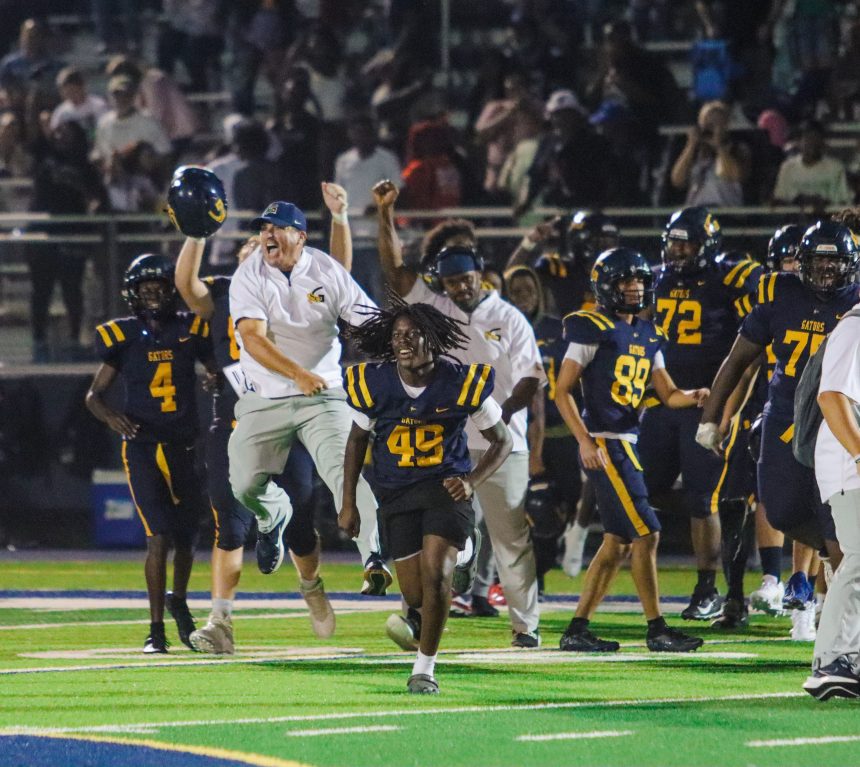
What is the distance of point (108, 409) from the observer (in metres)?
9.44

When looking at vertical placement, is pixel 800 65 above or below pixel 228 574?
above

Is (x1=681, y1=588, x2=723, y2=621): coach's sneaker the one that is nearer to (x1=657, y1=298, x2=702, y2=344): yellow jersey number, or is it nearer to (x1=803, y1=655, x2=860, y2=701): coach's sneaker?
(x1=657, y1=298, x2=702, y2=344): yellow jersey number

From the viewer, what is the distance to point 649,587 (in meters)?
8.50

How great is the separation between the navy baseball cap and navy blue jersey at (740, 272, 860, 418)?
217 cm

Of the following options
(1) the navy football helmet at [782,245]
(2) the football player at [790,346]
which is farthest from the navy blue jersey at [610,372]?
(1) the navy football helmet at [782,245]

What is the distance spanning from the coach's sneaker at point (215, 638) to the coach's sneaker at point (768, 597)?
2945 millimetres

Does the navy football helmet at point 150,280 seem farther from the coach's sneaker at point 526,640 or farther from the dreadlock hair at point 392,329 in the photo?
the coach's sneaker at point 526,640

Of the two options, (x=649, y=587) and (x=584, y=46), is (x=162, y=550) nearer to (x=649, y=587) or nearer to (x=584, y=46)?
(x=649, y=587)

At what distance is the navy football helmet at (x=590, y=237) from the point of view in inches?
450

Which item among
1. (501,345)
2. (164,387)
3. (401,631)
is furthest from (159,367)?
(401,631)

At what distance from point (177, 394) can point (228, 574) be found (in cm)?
102

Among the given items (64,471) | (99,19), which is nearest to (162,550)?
(64,471)

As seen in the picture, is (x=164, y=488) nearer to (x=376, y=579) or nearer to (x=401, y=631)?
(x=401, y=631)

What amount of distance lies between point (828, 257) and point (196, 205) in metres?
2.98
